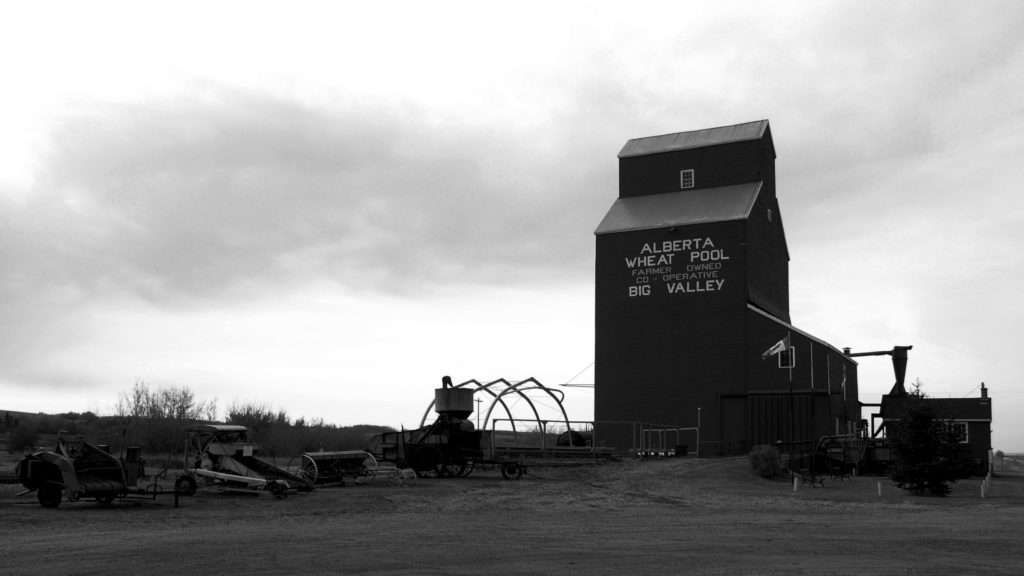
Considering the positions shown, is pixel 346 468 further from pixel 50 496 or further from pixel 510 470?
pixel 50 496

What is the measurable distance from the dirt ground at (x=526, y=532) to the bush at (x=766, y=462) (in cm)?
357

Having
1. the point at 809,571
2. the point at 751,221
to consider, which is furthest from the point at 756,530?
the point at 751,221

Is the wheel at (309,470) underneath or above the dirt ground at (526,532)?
above

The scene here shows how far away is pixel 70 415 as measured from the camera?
3167 inches

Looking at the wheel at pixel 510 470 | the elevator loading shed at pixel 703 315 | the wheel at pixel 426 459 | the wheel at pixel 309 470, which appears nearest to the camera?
the wheel at pixel 309 470

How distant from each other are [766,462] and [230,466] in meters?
17.5

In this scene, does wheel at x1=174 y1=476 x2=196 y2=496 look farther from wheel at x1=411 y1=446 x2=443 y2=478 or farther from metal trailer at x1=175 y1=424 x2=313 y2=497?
wheel at x1=411 y1=446 x2=443 y2=478

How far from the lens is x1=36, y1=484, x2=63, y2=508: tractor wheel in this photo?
22.2m

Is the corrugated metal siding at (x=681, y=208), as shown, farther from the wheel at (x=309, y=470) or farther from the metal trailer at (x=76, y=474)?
the metal trailer at (x=76, y=474)

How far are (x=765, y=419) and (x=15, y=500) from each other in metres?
30.8

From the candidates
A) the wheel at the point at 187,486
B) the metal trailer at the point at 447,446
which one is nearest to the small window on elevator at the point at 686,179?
the metal trailer at the point at 447,446

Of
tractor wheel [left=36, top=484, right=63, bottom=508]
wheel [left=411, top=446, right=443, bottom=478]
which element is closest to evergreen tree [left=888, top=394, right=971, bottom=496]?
wheel [left=411, top=446, right=443, bottom=478]

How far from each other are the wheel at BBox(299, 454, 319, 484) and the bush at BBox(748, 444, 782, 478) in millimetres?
14615

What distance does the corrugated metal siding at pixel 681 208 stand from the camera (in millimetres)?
48750
